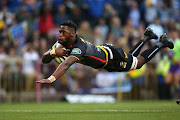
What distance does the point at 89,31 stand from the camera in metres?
19.2

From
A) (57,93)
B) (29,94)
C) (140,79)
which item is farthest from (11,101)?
(140,79)

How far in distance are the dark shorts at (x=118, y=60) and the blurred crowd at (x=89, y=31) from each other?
16.6 feet

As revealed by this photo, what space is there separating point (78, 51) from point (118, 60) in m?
1.47

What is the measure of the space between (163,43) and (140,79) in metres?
6.48

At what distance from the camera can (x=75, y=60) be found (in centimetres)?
949

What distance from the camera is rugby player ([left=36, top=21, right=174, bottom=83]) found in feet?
31.2

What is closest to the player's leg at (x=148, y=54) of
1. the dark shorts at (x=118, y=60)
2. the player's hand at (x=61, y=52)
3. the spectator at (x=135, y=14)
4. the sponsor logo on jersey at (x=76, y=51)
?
the dark shorts at (x=118, y=60)

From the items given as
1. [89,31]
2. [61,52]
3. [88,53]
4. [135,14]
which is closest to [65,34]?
[61,52]

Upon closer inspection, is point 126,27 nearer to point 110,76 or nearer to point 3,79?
point 110,76

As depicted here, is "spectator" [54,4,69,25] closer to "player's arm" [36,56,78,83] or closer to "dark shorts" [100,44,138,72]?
"dark shorts" [100,44,138,72]

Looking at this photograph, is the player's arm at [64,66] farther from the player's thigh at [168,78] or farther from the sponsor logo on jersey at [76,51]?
the player's thigh at [168,78]

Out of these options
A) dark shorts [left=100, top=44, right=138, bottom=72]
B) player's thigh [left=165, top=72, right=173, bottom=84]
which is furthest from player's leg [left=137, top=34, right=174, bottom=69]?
player's thigh [left=165, top=72, right=173, bottom=84]

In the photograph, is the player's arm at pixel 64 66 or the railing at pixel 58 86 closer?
the player's arm at pixel 64 66

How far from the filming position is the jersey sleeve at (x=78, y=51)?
956cm
